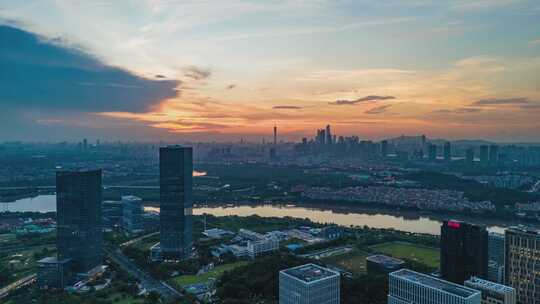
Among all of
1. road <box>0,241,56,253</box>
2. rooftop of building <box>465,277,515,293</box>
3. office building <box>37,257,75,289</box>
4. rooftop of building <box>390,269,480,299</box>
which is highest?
rooftop of building <box>390,269,480,299</box>

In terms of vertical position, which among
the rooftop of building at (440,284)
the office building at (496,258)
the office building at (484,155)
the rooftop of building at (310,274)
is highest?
the office building at (484,155)

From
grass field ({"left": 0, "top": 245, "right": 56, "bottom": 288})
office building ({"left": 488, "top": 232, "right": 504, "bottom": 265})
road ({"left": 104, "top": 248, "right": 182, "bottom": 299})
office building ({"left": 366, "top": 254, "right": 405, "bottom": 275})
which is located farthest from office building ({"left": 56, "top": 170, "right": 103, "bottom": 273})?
office building ({"left": 488, "top": 232, "right": 504, "bottom": 265})

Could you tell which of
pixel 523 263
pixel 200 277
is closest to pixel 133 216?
pixel 200 277

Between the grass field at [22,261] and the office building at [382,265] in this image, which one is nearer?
the office building at [382,265]

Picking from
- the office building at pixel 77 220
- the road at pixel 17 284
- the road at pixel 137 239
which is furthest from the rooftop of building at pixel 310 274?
the road at pixel 137 239

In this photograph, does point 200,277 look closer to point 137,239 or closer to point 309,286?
point 309,286

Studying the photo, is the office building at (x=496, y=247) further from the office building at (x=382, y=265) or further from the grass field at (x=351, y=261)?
the grass field at (x=351, y=261)

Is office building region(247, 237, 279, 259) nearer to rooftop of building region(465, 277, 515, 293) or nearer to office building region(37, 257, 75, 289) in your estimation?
office building region(37, 257, 75, 289)
